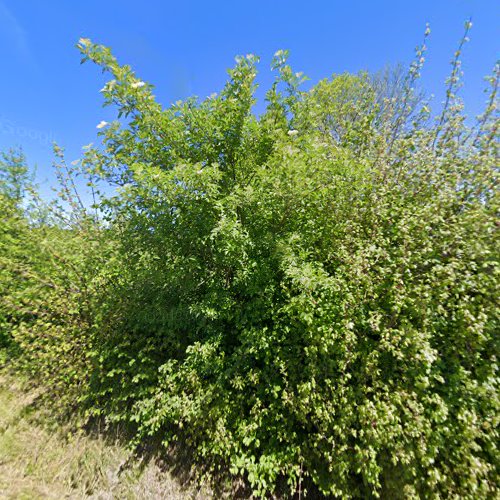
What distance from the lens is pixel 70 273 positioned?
4.02m

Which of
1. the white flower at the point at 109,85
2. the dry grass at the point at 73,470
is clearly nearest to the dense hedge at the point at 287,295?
the white flower at the point at 109,85

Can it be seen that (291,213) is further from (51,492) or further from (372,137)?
(51,492)

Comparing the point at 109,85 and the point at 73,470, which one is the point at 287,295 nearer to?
the point at 109,85

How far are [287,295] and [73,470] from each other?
13.1 feet

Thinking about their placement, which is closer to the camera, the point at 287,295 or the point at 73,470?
the point at 287,295

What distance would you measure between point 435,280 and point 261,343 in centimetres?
205

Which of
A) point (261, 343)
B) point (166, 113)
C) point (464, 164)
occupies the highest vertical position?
point (166, 113)

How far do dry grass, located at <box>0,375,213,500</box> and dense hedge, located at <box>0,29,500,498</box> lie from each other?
0.43 m

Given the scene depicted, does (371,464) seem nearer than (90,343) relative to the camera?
Yes

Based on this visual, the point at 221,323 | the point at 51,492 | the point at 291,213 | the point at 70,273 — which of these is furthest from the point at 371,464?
the point at 70,273

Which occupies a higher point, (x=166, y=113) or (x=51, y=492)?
(x=166, y=113)

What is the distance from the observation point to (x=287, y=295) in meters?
2.79

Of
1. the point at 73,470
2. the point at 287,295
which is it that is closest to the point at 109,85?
the point at 287,295

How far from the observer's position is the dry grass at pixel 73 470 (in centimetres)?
293
